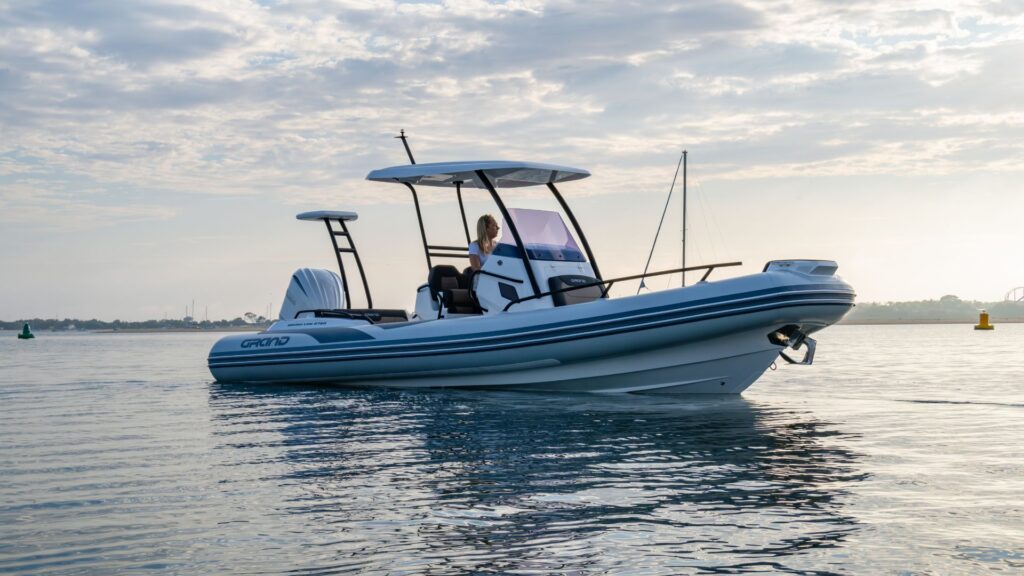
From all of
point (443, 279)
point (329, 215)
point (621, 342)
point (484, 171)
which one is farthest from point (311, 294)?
point (621, 342)

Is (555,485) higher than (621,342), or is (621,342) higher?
(621,342)

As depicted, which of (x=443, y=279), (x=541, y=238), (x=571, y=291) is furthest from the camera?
(x=443, y=279)

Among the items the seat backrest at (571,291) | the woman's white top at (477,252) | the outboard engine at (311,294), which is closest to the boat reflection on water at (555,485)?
the seat backrest at (571,291)

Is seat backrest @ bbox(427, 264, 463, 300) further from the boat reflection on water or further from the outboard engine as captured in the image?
the boat reflection on water

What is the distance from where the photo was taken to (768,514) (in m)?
4.93

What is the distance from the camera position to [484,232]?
1305 centimetres

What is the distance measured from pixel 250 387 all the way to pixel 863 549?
41.0 ft

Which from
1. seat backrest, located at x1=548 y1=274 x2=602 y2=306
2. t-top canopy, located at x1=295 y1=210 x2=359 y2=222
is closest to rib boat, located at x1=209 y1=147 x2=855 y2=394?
seat backrest, located at x1=548 y1=274 x2=602 y2=306

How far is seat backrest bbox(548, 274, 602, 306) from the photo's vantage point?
12344mm

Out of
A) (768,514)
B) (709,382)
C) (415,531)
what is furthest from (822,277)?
(415,531)

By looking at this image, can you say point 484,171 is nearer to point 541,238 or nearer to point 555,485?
point 541,238

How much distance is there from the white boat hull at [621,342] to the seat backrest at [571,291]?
46cm

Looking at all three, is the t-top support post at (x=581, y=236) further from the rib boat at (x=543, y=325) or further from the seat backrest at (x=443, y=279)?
the seat backrest at (x=443, y=279)

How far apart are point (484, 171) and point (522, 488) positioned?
7.38 metres
